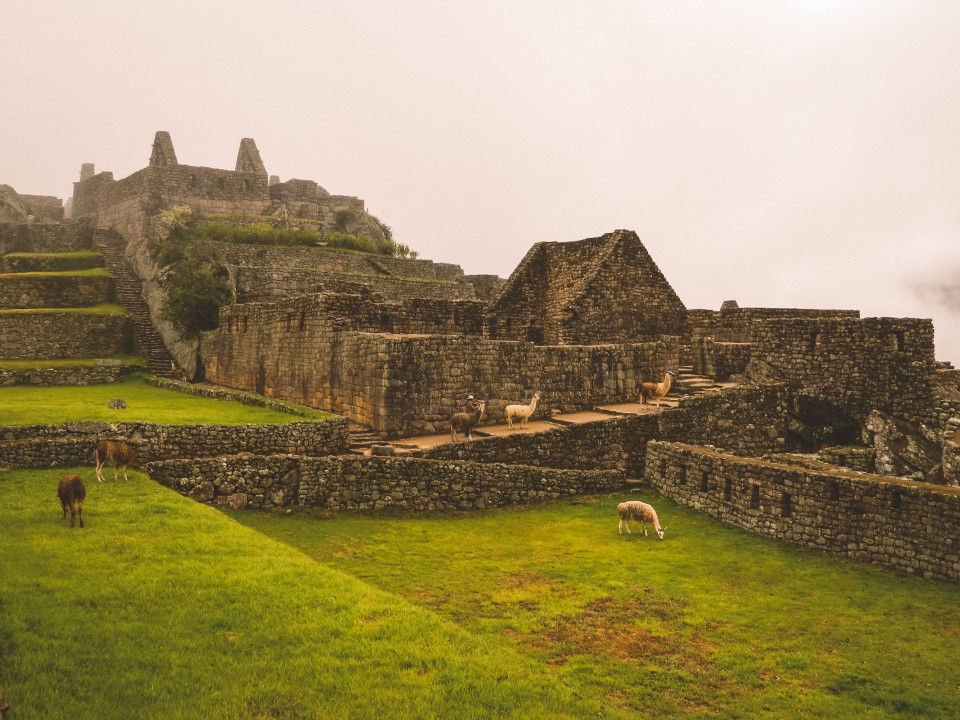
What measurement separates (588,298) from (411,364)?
8.97 meters

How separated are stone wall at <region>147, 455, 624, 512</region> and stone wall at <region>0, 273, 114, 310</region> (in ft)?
81.6

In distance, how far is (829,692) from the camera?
7.11 meters

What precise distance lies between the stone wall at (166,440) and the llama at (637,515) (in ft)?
20.7

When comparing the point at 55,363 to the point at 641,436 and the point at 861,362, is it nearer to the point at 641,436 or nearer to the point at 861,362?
the point at 641,436

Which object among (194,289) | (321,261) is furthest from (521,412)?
(321,261)

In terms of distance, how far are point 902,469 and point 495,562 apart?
39.3ft

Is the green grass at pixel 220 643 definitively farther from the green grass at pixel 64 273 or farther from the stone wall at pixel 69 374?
the green grass at pixel 64 273

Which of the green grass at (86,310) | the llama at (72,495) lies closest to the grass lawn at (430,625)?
the llama at (72,495)

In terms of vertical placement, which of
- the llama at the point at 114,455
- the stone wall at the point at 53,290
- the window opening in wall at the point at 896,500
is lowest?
the window opening in wall at the point at 896,500

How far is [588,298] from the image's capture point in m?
23.3

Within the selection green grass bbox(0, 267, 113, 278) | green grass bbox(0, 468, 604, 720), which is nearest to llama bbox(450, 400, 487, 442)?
green grass bbox(0, 468, 604, 720)

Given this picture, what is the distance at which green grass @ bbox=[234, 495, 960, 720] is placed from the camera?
23.3 ft

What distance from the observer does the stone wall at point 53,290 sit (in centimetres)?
3186

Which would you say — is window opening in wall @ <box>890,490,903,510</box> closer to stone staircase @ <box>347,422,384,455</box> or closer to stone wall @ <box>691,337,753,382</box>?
stone staircase @ <box>347,422,384,455</box>
